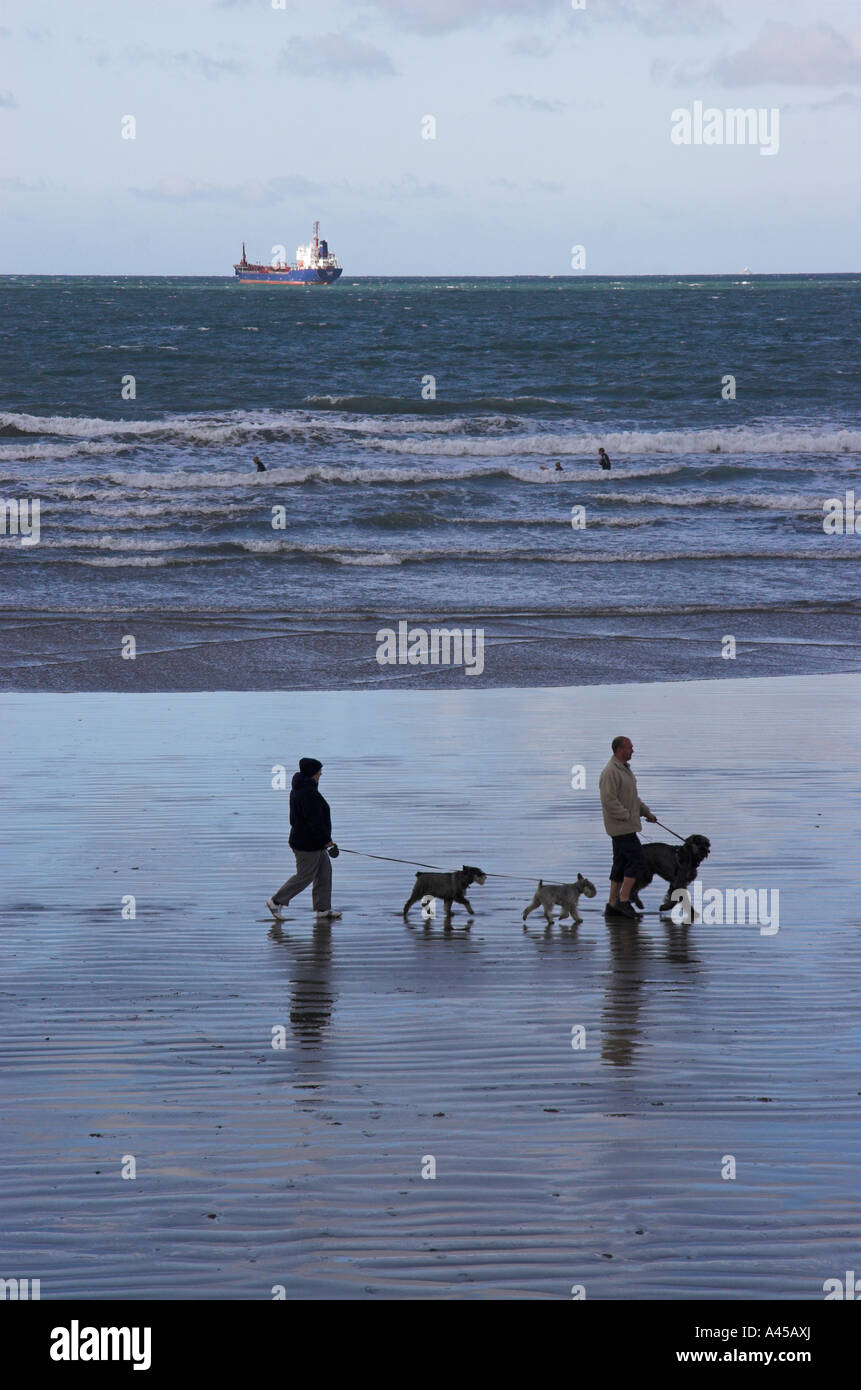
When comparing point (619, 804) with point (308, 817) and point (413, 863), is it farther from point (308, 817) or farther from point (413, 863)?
point (308, 817)

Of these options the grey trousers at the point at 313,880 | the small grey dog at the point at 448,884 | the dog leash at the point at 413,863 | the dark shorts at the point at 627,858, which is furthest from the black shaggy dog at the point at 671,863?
the grey trousers at the point at 313,880

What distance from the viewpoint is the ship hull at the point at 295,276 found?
173 m

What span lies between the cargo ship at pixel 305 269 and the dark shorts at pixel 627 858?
553 ft

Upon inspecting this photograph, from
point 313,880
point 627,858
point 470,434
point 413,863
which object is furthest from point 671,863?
point 470,434

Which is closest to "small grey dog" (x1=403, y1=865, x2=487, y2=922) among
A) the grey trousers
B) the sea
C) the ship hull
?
the grey trousers

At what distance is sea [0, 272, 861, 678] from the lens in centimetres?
2772

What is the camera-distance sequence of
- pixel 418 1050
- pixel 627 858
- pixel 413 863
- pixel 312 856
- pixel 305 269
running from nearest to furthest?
pixel 418 1050
pixel 312 856
pixel 627 858
pixel 413 863
pixel 305 269

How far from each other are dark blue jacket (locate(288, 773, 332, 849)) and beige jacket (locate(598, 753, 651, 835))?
196 cm

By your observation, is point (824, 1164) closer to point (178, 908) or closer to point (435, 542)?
point (178, 908)

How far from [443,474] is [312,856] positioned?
97.8ft

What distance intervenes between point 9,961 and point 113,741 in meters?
7.26

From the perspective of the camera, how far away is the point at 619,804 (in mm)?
11102

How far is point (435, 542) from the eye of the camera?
32.9 meters

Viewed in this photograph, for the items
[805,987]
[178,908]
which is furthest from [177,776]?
[805,987]
